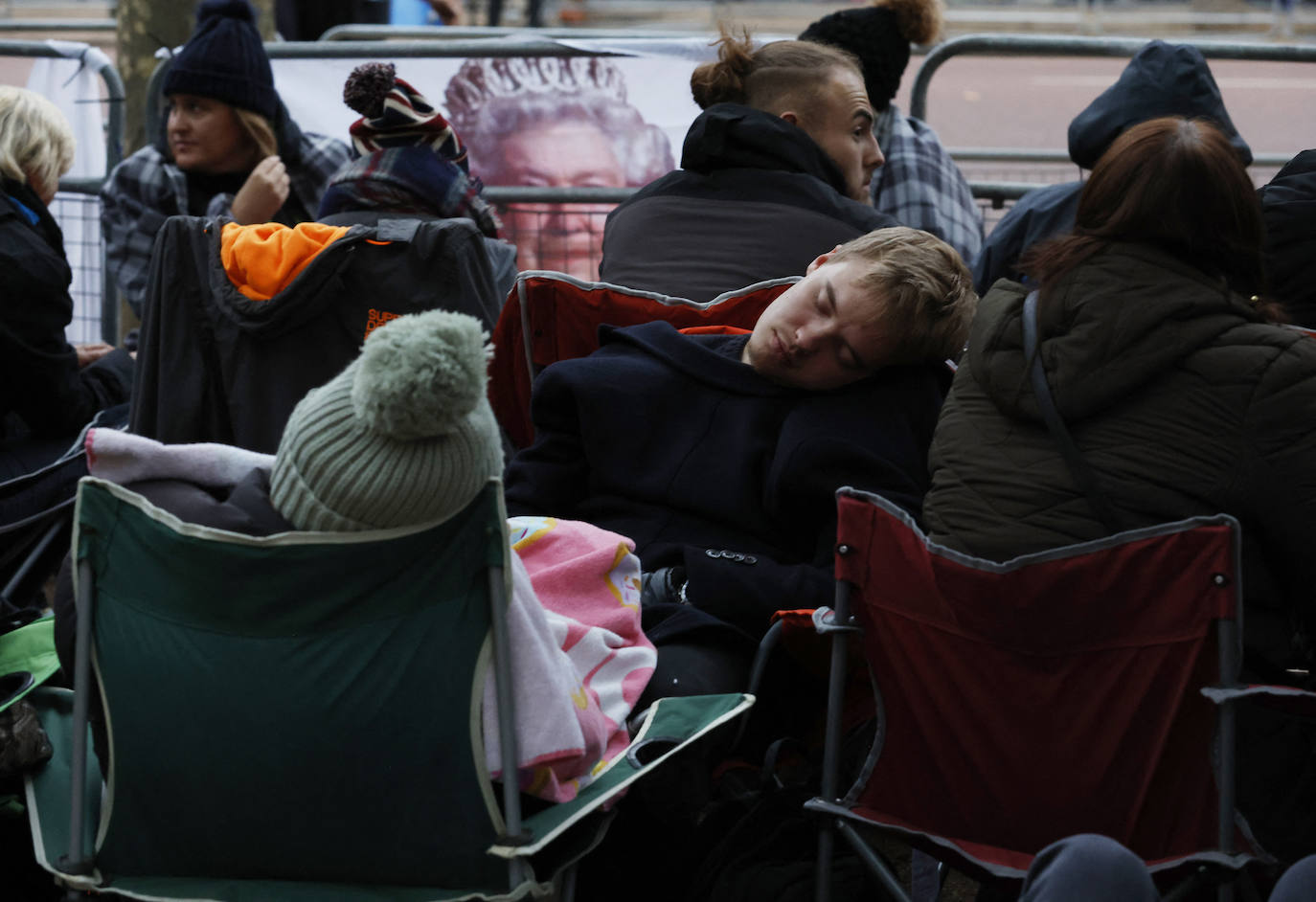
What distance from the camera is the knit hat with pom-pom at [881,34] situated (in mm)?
5516

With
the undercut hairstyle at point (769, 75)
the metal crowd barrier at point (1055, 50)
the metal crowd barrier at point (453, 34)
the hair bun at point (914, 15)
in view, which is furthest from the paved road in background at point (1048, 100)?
A: the undercut hairstyle at point (769, 75)

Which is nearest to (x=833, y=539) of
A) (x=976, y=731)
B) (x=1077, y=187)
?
(x=976, y=731)

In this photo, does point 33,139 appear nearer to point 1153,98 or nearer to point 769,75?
point 769,75

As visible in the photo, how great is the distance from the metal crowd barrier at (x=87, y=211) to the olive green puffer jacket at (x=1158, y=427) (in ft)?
15.3

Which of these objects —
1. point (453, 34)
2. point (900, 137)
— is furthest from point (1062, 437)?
point (453, 34)

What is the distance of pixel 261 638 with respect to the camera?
93.3 inches

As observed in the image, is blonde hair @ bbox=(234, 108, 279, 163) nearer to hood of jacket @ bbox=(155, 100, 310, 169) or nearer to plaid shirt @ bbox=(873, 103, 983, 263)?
hood of jacket @ bbox=(155, 100, 310, 169)

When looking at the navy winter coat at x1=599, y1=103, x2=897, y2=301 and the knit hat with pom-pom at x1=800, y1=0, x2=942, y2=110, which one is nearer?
the navy winter coat at x1=599, y1=103, x2=897, y2=301

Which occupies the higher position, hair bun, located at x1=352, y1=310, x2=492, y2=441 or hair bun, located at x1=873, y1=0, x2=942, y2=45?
hair bun, located at x1=873, y1=0, x2=942, y2=45

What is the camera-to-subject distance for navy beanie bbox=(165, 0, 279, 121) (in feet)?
17.6

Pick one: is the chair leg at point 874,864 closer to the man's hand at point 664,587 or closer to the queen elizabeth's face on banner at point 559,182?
the man's hand at point 664,587

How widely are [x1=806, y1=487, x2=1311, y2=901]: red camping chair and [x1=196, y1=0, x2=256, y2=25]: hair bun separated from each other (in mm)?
3520

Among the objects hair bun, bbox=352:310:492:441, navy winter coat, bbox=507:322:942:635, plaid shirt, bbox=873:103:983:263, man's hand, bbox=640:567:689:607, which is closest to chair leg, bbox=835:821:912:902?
navy winter coat, bbox=507:322:942:635

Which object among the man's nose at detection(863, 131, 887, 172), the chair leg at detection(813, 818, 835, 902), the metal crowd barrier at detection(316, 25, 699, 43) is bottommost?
the chair leg at detection(813, 818, 835, 902)
